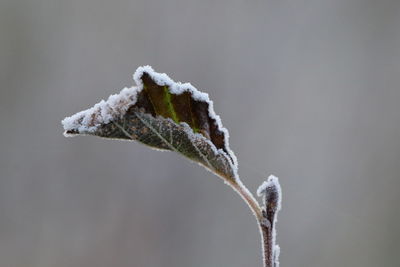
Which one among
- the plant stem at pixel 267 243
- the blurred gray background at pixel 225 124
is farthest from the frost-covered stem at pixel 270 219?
the blurred gray background at pixel 225 124

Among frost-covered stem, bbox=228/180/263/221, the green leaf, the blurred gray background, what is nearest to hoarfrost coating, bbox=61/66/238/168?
the green leaf

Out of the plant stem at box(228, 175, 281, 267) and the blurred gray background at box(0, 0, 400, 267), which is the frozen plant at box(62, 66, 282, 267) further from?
the blurred gray background at box(0, 0, 400, 267)

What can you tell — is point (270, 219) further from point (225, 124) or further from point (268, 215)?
point (225, 124)

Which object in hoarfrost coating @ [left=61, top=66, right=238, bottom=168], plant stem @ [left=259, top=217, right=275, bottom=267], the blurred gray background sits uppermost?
the blurred gray background

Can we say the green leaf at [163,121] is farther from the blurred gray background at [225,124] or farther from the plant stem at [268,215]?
the blurred gray background at [225,124]

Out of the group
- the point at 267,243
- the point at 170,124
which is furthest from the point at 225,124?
the point at 267,243
